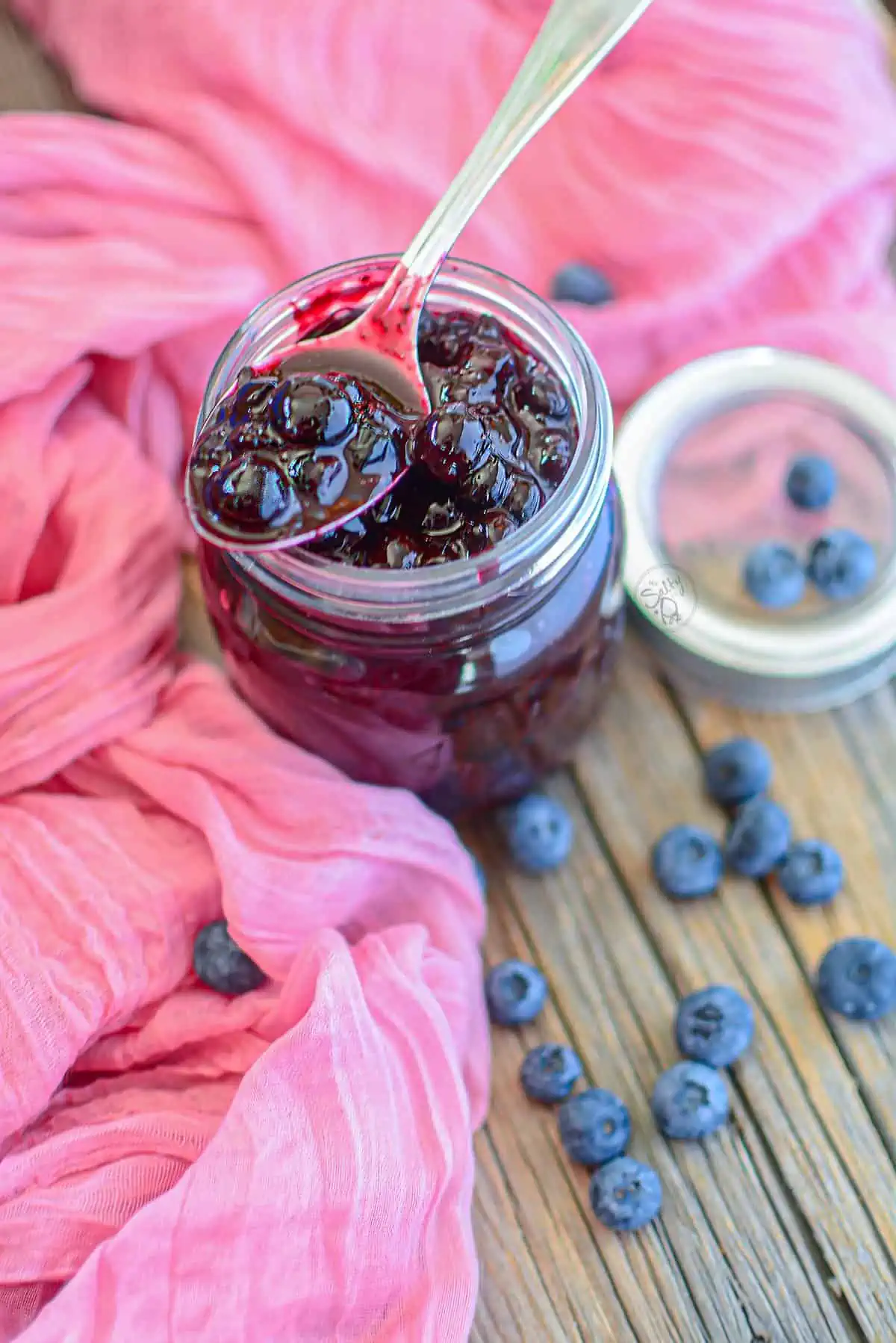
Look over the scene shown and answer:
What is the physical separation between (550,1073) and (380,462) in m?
0.51

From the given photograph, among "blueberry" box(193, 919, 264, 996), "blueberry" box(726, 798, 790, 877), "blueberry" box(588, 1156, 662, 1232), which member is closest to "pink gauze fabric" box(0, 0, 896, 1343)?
"blueberry" box(193, 919, 264, 996)

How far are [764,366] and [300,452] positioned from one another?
1.85 ft

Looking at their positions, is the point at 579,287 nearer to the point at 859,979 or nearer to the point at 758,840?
the point at 758,840

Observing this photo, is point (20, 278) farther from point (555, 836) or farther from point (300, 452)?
point (555, 836)

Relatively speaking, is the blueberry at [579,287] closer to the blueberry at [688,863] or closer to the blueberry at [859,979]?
the blueberry at [688,863]

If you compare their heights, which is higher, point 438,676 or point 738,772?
point 438,676

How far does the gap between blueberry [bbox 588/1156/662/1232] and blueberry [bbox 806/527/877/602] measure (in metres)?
0.52

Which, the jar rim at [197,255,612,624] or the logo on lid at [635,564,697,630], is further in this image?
the logo on lid at [635,564,697,630]

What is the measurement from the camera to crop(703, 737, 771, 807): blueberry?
3.49 feet

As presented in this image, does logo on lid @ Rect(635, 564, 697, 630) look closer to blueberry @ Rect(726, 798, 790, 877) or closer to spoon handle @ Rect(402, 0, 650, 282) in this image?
blueberry @ Rect(726, 798, 790, 877)

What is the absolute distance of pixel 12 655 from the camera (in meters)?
0.95

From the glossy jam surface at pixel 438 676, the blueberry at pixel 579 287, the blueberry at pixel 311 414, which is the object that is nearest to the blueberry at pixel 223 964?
the glossy jam surface at pixel 438 676

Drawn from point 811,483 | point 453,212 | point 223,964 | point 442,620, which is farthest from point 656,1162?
point 453,212

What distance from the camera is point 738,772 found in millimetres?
1062
